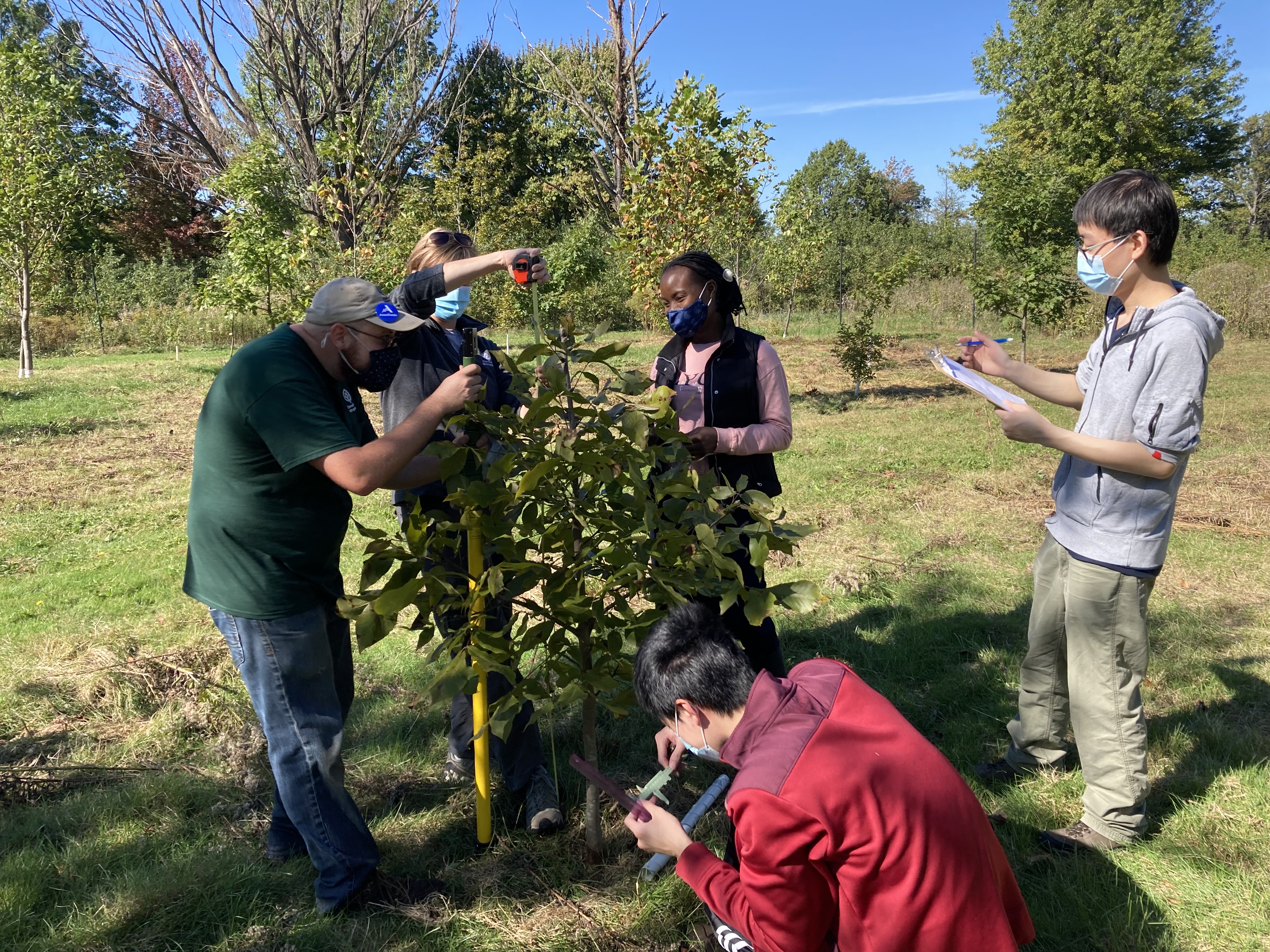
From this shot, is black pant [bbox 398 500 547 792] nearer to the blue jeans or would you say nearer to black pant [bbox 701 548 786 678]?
the blue jeans

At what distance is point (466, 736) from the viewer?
308 cm

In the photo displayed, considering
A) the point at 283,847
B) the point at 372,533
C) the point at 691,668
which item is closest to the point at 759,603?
the point at 691,668

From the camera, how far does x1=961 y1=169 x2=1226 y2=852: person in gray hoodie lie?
7.76 ft

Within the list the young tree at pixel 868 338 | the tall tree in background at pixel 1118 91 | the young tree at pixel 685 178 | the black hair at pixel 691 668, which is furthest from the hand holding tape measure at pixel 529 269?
the tall tree in background at pixel 1118 91

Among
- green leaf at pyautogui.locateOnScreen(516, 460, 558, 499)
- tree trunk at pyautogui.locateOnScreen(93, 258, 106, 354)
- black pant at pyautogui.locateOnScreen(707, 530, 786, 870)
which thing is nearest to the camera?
green leaf at pyautogui.locateOnScreen(516, 460, 558, 499)

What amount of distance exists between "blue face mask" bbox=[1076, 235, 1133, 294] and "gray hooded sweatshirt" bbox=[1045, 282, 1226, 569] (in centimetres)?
9

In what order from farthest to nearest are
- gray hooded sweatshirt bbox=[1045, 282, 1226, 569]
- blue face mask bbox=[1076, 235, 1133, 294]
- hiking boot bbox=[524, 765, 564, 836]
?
hiking boot bbox=[524, 765, 564, 836]
blue face mask bbox=[1076, 235, 1133, 294]
gray hooded sweatshirt bbox=[1045, 282, 1226, 569]

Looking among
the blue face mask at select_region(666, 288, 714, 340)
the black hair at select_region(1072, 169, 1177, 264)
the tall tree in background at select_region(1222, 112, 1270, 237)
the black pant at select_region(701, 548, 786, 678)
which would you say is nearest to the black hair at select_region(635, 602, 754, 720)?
the black pant at select_region(701, 548, 786, 678)

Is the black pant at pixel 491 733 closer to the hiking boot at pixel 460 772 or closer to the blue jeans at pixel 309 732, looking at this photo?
the hiking boot at pixel 460 772

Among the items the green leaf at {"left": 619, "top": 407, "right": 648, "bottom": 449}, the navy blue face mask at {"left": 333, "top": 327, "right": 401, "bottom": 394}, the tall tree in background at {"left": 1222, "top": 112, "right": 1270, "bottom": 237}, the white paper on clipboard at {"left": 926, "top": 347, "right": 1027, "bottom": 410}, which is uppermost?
the tall tree in background at {"left": 1222, "top": 112, "right": 1270, "bottom": 237}

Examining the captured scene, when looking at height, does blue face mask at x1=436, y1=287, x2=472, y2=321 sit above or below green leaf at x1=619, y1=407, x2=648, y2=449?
above

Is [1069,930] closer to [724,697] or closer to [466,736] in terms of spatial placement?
[724,697]

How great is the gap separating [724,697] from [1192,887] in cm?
182

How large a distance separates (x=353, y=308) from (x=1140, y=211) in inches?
88.1
